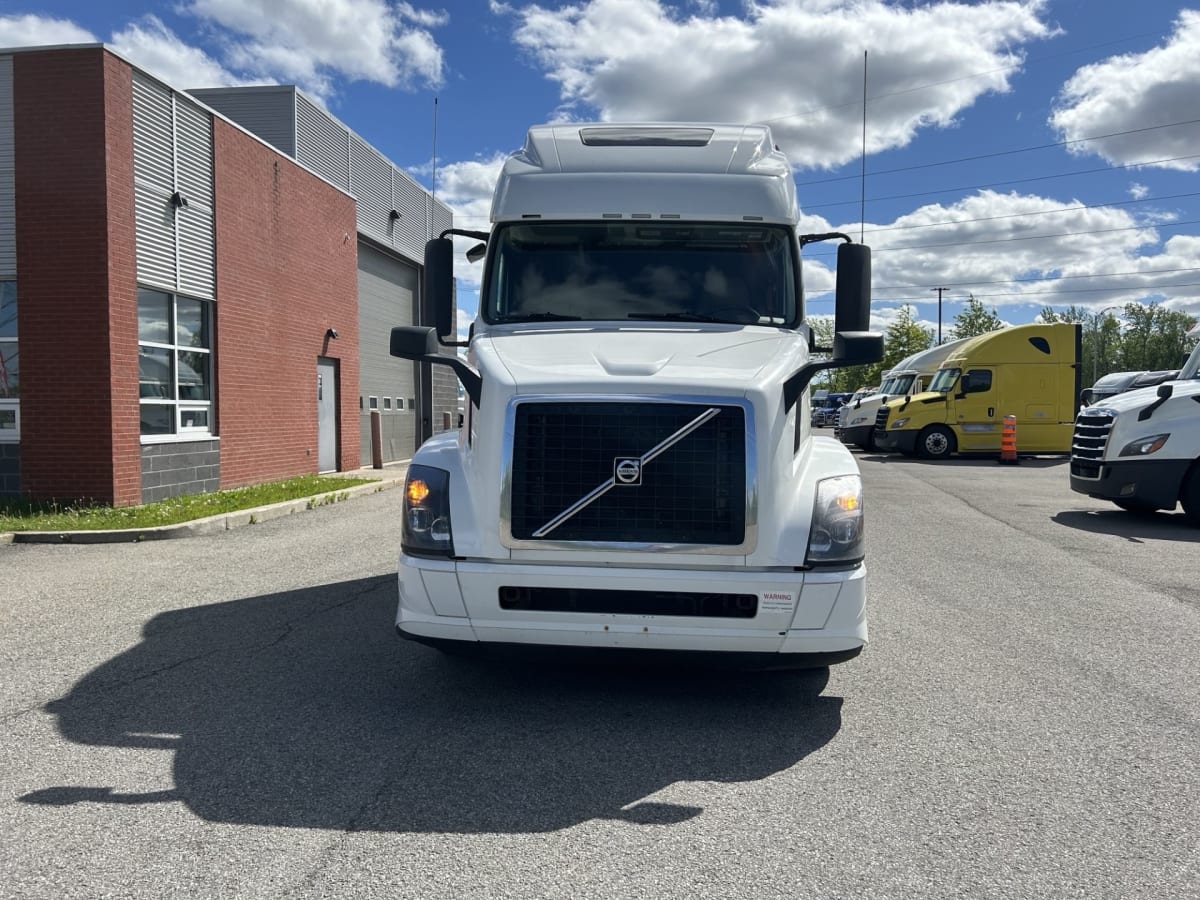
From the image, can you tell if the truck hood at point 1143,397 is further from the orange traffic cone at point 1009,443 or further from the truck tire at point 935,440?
the truck tire at point 935,440

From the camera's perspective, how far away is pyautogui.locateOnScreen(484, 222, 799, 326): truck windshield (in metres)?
5.57

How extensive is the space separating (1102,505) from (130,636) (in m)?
13.3

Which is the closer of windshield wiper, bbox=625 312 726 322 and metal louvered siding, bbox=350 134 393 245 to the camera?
windshield wiper, bbox=625 312 726 322

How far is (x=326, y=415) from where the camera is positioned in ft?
61.7

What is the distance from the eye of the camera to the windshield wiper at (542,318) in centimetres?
552

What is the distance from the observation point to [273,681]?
492 cm

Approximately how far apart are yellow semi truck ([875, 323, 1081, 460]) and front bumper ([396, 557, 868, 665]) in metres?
21.6

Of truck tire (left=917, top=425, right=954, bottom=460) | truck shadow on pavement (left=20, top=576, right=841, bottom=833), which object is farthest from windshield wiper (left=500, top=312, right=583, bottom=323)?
truck tire (left=917, top=425, right=954, bottom=460)

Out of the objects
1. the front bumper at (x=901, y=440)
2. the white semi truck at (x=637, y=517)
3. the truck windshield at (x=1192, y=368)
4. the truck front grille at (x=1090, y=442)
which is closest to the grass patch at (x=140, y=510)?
the white semi truck at (x=637, y=517)

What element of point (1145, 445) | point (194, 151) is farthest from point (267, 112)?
point (1145, 445)

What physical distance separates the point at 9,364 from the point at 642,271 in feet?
32.0

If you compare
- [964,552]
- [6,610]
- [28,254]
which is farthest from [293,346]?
[964,552]

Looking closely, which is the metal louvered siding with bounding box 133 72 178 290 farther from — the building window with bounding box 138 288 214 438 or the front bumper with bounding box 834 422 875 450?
A: the front bumper with bounding box 834 422 875 450

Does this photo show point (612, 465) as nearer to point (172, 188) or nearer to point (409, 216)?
point (172, 188)
